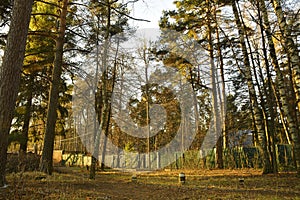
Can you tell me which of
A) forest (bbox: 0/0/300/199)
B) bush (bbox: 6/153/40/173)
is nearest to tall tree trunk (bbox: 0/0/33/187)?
forest (bbox: 0/0/300/199)

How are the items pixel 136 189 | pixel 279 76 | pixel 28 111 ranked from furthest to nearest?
1. pixel 28 111
2. pixel 279 76
3. pixel 136 189

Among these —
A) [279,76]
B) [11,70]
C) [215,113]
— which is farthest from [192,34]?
[11,70]

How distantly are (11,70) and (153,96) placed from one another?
768 inches

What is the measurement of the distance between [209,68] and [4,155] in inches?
544

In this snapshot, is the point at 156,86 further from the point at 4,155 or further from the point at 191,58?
the point at 4,155

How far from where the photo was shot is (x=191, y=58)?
17312 mm

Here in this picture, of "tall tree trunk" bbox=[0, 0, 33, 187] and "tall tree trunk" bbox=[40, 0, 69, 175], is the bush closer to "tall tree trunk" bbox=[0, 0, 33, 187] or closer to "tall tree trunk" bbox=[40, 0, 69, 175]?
"tall tree trunk" bbox=[40, 0, 69, 175]

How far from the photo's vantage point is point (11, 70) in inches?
217

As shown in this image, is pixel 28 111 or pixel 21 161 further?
pixel 28 111

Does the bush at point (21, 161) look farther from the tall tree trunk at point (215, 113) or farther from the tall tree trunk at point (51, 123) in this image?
the tall tree trunk at point (215, 113)

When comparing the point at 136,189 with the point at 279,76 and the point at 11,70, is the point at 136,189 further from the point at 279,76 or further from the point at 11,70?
the point at 279,76

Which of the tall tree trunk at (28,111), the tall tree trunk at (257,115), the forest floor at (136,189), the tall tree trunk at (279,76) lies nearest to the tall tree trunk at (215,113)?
the tall tree trunk at (257,115)

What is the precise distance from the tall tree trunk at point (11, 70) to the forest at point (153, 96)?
0.9 inches

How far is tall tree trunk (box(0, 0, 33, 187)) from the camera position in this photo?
5.34 metres
